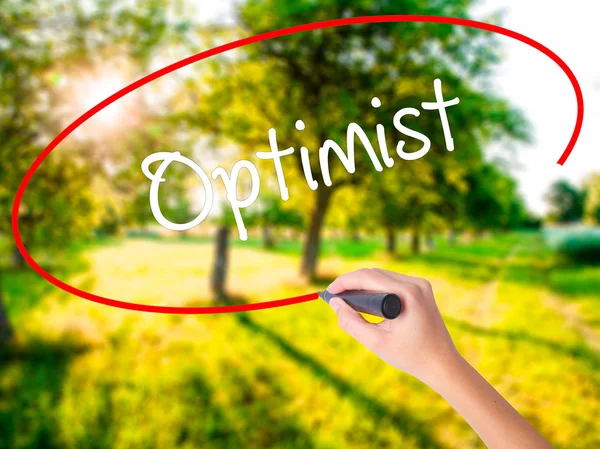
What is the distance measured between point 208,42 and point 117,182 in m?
5.57

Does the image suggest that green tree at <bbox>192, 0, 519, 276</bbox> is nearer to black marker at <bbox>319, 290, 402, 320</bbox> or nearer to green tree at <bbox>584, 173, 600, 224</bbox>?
black marker at <bbox>319, 290, 402, 320</bbox>

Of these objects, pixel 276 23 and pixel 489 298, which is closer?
pixel 276 23

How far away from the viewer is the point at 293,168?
47.4ft

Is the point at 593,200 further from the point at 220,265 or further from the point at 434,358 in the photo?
the point at 434,358

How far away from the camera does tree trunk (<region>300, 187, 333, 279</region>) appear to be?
1399 centimetres

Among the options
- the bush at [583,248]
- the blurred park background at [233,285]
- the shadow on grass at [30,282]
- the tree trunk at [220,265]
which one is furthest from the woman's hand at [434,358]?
the bush at [583,248]

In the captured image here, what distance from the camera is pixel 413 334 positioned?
52.8 inches

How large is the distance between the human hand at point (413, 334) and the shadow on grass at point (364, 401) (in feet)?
12.8

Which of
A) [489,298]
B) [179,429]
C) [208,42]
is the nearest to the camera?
[179,429]

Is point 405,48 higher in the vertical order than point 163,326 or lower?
higher

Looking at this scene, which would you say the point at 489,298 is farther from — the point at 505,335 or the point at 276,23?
the point at 276,23

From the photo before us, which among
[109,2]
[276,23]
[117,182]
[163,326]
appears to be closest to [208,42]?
[276,23]

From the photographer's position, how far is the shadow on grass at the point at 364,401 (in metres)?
4.75

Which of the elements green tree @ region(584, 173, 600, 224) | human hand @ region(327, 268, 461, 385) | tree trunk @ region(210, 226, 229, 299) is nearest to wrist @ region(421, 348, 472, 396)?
human hand @ region(327, 268, 461, 385)
